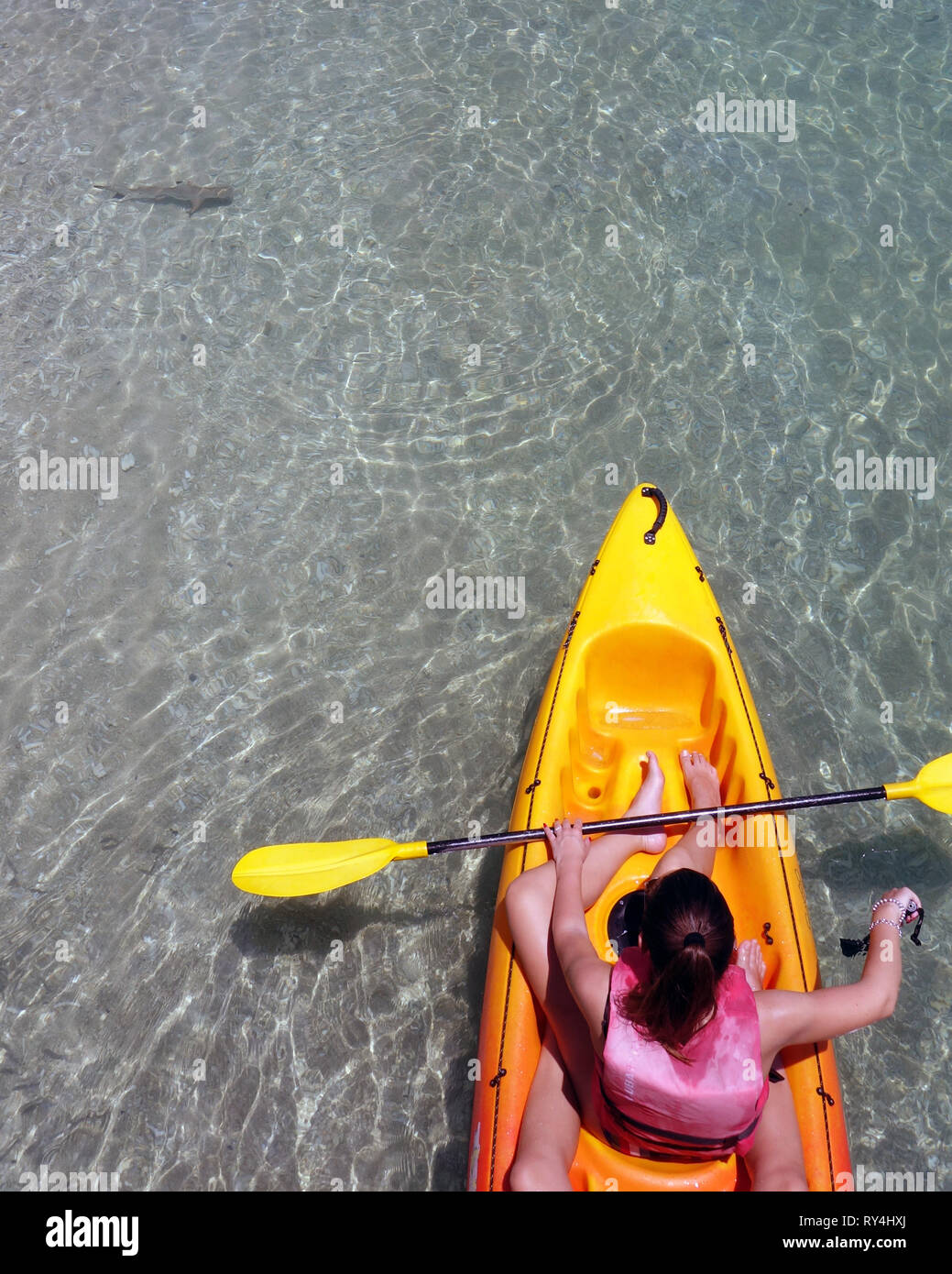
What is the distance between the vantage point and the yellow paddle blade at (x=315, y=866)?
395 cm

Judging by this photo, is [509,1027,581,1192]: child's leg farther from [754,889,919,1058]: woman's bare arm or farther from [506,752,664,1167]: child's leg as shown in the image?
[754,889,919,1058]: woman's bare arm

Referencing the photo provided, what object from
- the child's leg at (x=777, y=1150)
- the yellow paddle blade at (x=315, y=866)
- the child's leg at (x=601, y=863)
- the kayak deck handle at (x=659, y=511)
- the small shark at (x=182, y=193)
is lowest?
the yellow paddle blade at (x=315, y=866)

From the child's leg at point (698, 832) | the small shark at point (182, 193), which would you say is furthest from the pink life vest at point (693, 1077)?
the small shark at point (182, 193)

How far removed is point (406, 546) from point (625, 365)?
1.89m

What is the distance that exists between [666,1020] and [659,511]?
8.73ft

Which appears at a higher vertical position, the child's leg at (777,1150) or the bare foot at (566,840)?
the bare foot at (566,840)

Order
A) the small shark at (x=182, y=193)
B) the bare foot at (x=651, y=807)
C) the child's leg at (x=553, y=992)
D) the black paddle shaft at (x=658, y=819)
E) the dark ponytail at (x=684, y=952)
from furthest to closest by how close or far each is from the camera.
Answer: the small shark at (x=182, y=193) → the bare foot at (x=651, y=807) → the black paddle shaft at (x=658, y=819) → the child's leg at (x=553, y=992) → the dark ponytail at (x=684, y=952)

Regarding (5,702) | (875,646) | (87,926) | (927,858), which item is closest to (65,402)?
(5,702)

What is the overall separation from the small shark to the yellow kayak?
13.6ft

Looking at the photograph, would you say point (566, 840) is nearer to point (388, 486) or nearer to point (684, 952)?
point (684, 952)

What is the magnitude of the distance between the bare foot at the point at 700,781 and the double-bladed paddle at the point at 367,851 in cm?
8

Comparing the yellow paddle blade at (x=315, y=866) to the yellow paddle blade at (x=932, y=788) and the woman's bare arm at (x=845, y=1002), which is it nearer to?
the woman's bare arm at (x=845, y=1002)

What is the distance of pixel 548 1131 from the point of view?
2990 millimetres

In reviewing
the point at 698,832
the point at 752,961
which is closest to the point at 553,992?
the point at 752,961
